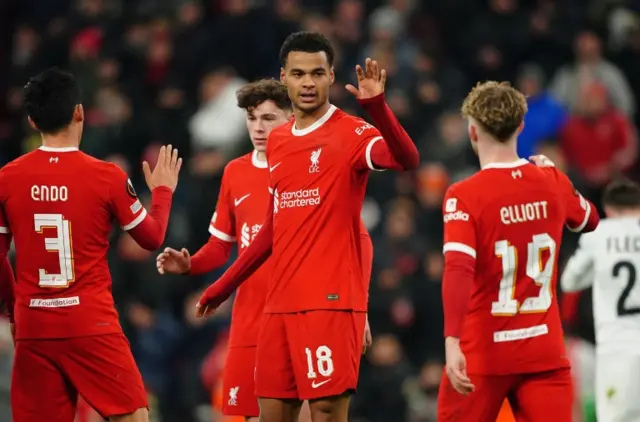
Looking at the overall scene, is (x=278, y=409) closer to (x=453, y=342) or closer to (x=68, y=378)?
(x=453, y=342)

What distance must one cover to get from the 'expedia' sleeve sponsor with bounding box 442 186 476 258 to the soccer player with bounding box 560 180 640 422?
2.81 metres

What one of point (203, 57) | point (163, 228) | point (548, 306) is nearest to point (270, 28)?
point (203, 57)

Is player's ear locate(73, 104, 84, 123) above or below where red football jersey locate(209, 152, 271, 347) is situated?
above

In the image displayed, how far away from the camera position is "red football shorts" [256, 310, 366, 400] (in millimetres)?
7242

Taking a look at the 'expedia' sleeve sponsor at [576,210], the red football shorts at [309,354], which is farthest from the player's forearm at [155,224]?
the 'expedia' sleeve sponsor at [576,210]

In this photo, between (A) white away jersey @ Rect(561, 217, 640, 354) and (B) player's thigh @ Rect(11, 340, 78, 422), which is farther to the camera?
(A) white away jersey @ Rect(561, 217, 640, 354)

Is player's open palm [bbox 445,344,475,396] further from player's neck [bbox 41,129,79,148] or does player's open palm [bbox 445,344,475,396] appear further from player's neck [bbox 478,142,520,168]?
player's neck [bbox 41,129,79,148]

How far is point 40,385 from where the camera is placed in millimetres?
7754

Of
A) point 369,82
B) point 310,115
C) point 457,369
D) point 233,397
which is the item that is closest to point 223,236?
point 233,397

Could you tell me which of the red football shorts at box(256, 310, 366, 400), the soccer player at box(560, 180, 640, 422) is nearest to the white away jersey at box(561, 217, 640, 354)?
the soccer player at box(560, 180, 640, 422)

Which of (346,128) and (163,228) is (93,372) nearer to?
(163,228)

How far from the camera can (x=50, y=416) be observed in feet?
25.4

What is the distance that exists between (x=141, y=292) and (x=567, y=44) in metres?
5.94

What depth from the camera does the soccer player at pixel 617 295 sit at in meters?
9.66
